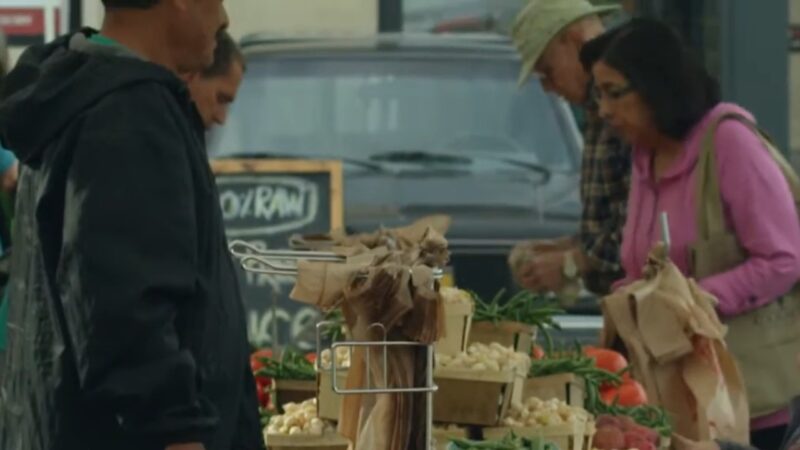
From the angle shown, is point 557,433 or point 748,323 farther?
point 748,323

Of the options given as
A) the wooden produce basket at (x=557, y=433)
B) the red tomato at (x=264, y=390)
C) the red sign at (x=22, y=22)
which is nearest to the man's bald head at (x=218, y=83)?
the red tomato at (x=264, y=390)

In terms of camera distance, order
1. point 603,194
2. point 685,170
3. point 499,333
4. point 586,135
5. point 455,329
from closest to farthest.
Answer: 1. point 455,329
2. point 499,333
3. point 685,170
4. point 603,194
5. point 586,135

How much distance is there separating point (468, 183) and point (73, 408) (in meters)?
5.19

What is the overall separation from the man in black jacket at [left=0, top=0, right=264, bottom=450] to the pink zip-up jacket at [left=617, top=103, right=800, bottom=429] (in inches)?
100

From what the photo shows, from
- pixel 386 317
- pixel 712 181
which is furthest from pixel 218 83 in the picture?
pixel 386 317

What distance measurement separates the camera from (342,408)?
13.9 ft

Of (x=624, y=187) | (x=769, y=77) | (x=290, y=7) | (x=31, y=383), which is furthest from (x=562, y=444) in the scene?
(x=290, y=7)

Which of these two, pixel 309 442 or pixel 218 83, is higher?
pixel 218 83

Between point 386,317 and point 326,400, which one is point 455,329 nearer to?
point 326,400

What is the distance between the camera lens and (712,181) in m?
5.93

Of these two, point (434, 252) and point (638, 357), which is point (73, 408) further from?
point (638, 357)

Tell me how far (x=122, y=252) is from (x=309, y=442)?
41.0 inches

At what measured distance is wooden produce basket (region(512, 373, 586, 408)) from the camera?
5.08m

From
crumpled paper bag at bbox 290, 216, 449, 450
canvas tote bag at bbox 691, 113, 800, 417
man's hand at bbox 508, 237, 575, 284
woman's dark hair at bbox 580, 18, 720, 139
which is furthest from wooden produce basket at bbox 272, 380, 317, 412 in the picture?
man's hand at bbox 508, 237, 575, 284
